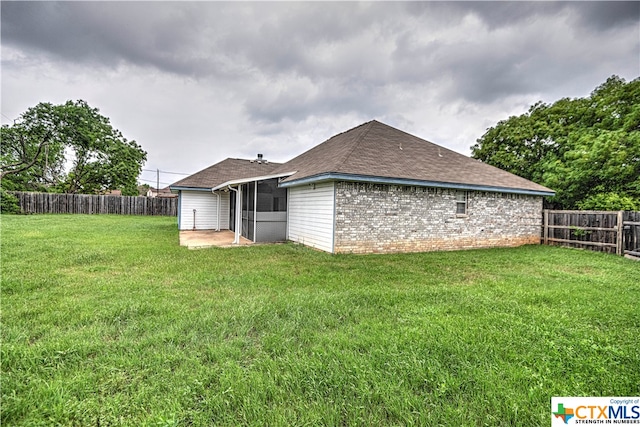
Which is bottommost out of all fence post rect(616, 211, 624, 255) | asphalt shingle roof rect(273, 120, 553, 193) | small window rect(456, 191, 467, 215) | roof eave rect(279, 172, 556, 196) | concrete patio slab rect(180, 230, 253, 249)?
concrete patio slab rect(180, 230, 253, 249)

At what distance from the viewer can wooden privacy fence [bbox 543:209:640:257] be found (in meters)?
9.24

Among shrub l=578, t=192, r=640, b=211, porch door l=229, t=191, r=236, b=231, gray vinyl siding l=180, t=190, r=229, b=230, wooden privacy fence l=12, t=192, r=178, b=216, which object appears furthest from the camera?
wooden privacy fence l=12, t=192, r=178, b=216

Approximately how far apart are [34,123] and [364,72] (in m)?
30.8

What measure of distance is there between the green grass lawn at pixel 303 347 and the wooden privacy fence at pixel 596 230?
216 inches

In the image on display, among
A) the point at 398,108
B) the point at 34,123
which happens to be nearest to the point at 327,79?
the point at 398,108

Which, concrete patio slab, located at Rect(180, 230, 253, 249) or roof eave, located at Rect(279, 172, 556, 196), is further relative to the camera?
concrete patio slab, located at Rect(180, 230, 253, 249)

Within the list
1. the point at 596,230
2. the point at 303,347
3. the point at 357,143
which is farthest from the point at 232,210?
the point at 596,230

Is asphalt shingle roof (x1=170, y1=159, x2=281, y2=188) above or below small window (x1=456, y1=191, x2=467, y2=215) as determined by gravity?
above

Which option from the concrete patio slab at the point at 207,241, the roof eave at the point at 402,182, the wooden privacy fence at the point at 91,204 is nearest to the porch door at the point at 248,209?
the concrete patio slab at the point at 207,241

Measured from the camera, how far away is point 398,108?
15.5 meters

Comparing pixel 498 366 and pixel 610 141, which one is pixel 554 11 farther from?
pixel 498 366

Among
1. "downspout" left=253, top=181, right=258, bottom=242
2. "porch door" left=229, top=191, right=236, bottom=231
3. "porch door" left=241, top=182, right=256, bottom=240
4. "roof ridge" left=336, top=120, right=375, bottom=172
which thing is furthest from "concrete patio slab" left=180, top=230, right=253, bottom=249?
"roof ridge" left=336, top=120, right=375, bottom=172

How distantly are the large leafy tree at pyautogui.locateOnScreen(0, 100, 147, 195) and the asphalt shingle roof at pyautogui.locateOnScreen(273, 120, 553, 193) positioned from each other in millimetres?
27199

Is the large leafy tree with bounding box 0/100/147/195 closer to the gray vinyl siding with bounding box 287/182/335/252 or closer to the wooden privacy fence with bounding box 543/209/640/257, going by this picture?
the gray vinyl siding with bounding box 287/182/335/252
